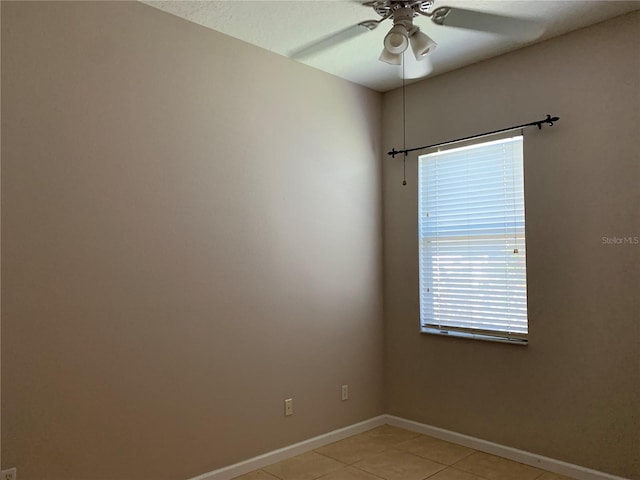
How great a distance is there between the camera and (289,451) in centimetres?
334

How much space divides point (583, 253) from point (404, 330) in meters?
1.51

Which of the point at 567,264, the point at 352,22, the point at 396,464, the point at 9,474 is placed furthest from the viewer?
the point at 396,464

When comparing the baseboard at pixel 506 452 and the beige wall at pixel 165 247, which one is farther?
the baseboard at pixel 506 452

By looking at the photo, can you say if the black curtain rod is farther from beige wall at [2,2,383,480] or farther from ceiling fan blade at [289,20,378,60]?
ceiling fan blade at [289,20,378,60]

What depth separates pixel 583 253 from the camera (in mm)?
→ 3010

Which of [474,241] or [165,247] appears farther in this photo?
[474,241]

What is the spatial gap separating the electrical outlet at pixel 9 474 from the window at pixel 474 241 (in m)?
2.79

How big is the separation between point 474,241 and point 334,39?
5.67ft

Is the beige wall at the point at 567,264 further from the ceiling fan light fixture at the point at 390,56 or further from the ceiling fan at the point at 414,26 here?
the ceiling fan light fixture at the point at 390,56

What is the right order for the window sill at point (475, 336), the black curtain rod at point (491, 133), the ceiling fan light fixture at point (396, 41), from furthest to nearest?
the window sill at point (475, 336) → the black curtain rod at point (491, 133) → the ceiling fan light fixture at point (396, 41)

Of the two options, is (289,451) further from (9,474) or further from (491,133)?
(491,133)

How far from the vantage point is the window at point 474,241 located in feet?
10.9

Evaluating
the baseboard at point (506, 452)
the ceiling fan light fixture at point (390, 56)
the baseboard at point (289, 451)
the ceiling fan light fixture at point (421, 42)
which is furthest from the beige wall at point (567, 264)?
the ceiling fan light fixture at point (390, 56)

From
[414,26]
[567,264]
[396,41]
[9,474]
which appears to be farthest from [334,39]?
[9,474]
